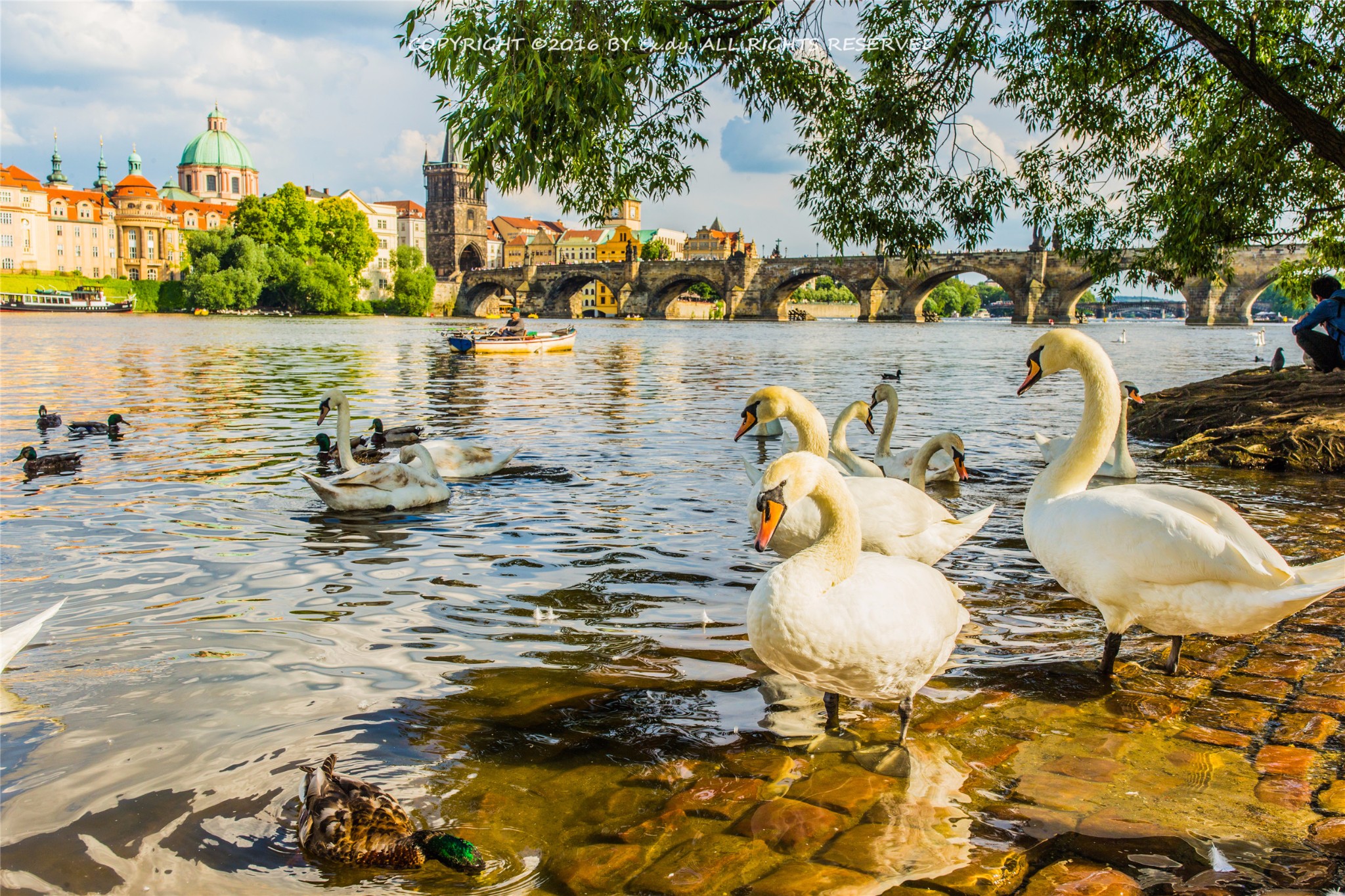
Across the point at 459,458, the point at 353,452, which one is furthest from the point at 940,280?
the point at 459,458

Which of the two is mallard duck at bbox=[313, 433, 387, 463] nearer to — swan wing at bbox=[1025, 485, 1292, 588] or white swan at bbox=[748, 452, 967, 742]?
white swan at bbox=[748, 452, 967, 742]

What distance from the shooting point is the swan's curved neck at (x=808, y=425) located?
483 cm

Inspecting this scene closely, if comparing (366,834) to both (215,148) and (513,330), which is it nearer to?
(513,330)

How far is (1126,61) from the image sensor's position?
889 centimetres

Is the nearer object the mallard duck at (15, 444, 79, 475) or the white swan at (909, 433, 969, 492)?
the white swan at (909, 433, 969, 492)

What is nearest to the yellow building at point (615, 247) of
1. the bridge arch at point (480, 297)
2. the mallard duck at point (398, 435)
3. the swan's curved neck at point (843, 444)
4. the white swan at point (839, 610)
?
the bridge arch at point (480, 297)

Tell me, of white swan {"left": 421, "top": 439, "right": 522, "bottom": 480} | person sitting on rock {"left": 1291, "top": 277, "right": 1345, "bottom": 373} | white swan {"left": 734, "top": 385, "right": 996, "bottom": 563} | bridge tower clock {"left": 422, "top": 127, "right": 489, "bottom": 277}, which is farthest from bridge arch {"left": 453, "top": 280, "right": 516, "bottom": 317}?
white swan {"left": 734, "top": 385, "right": 996, "bottom": 563}

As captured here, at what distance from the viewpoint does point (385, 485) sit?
23.5ft

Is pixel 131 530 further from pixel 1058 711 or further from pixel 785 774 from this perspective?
pixel 1058 711

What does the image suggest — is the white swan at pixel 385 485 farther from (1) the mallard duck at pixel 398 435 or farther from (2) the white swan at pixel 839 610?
(2) the white swan at pixel 839 610

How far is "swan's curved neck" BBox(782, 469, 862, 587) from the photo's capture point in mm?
3035

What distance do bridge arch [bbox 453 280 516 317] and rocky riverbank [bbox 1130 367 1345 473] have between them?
346 feet

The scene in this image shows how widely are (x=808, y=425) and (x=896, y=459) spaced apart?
3911 mm

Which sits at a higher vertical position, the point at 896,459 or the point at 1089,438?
the point at 1089,438
